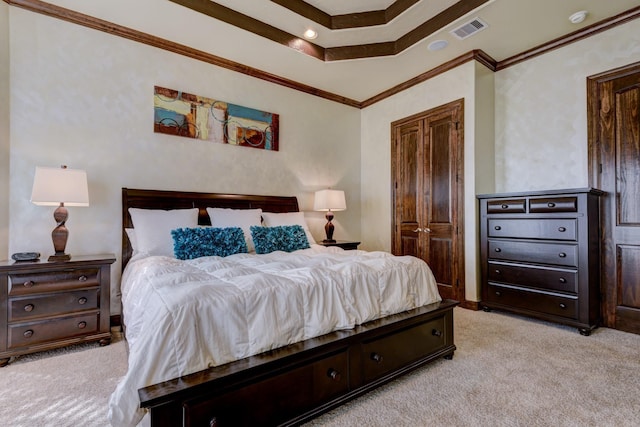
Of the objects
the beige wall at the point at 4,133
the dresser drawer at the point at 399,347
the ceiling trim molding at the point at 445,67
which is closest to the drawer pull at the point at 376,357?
the dresser drawer at the point at 399,347

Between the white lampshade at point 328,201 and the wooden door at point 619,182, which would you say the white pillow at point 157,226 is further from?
the wooden door at point 619,182

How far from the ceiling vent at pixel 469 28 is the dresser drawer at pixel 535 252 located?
214 centimetres

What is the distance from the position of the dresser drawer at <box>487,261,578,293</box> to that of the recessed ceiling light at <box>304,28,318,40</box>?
3102mm

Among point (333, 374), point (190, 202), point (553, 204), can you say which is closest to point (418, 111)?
point (553, 204)

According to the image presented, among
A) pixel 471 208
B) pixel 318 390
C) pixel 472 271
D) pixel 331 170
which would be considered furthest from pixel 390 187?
pixel 318 390

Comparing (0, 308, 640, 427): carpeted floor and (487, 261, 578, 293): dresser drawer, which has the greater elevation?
(487, 261, 578, 293): dresser drawer

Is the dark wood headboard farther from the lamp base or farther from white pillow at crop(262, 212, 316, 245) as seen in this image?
the lamp base

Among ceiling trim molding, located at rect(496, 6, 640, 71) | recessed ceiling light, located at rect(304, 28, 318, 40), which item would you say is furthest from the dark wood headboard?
ceiling trim molding, located at rect(496, 6, 640, 71)

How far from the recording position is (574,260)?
9.32ft

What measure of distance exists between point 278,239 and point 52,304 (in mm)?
1787

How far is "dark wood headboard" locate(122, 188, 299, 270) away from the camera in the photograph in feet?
10.00

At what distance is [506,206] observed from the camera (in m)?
3.27

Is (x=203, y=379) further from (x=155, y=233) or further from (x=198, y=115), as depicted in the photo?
(x=198, y=115)

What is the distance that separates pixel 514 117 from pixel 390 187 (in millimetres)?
1723
